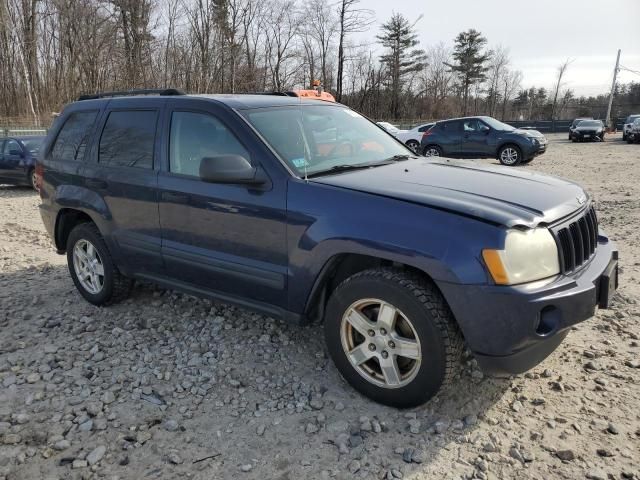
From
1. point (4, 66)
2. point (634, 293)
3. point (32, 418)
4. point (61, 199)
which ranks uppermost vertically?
point (4, 66)

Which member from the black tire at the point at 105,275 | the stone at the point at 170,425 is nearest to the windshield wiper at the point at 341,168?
the stone at the point at 170,425

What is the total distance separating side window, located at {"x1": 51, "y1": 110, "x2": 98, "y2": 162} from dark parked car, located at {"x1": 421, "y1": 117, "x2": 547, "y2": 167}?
41.9ft

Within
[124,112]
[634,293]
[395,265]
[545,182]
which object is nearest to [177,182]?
[124,112]

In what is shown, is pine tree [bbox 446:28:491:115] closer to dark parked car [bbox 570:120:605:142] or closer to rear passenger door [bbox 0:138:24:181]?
dark parked car [bbox 570:120:605:142]

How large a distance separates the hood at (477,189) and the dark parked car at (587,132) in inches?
1222

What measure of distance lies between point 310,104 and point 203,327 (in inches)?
77.8

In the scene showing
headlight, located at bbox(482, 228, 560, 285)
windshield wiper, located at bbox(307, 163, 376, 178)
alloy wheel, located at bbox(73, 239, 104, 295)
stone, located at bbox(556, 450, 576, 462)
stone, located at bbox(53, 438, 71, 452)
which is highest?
windshield wiper, located at bbox(307, 163, 376, 178)

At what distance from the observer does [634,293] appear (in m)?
4.52

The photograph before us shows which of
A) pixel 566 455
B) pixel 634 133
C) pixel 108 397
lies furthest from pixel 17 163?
pixel 634 133

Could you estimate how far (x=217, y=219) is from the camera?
3.38 meters

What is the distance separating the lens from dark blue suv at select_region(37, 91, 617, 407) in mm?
2488

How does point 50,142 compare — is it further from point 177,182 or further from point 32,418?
point 32,418

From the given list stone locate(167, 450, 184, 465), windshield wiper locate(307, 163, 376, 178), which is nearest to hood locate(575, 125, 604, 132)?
windshield wiper locate(307, 163, 376, 178)

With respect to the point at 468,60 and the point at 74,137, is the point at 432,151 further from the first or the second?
the point at 468,60
